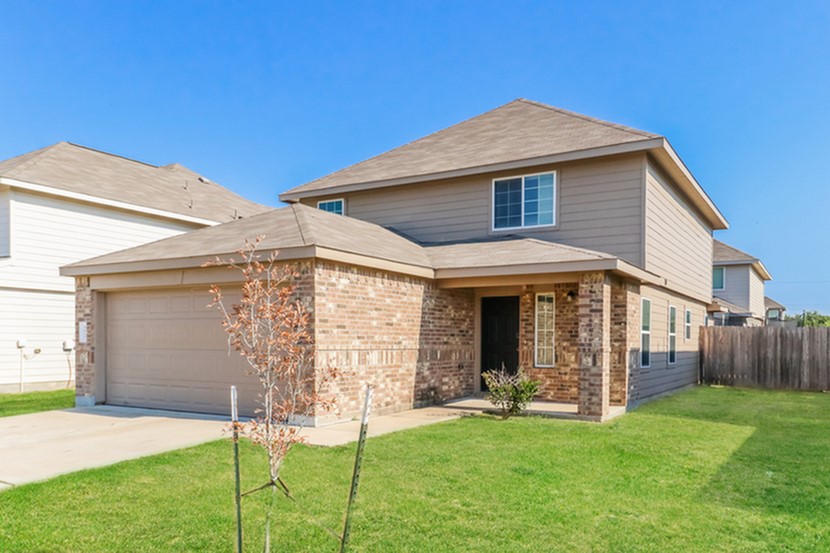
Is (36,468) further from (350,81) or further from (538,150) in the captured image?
(350,81)

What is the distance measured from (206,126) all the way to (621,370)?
18359 millimetres

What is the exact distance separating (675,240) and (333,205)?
350 inches

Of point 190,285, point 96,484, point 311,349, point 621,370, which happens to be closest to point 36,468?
point 96,484

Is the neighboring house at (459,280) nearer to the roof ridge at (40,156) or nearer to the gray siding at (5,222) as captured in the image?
the gray siding at (5,222)

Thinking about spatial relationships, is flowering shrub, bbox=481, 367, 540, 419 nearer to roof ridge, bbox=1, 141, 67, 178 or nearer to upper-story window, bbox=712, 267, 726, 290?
roof ridge, bbox=1, 141, 67, 178

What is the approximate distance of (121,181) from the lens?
1866 centimetres

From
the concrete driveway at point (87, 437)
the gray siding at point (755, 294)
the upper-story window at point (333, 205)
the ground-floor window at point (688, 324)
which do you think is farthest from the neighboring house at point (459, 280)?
the gray siding at point (755, 294)

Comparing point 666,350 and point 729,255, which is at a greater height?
point 729,255

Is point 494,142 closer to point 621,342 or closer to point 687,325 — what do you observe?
point 621,342

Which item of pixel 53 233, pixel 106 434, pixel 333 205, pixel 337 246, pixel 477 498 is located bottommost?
pixel 106 434

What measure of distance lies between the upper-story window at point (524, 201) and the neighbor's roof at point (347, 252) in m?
0.59

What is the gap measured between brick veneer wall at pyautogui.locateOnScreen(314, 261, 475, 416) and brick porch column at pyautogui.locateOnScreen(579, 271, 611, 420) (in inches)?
121

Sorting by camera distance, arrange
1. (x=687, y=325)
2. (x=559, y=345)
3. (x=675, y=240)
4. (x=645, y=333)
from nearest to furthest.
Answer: (x=559, y=345)
(x=645, y=333)
(x=675, y=240)
(x=687, y=325)

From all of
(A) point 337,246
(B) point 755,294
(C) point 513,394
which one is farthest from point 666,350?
(B) point 755,294
